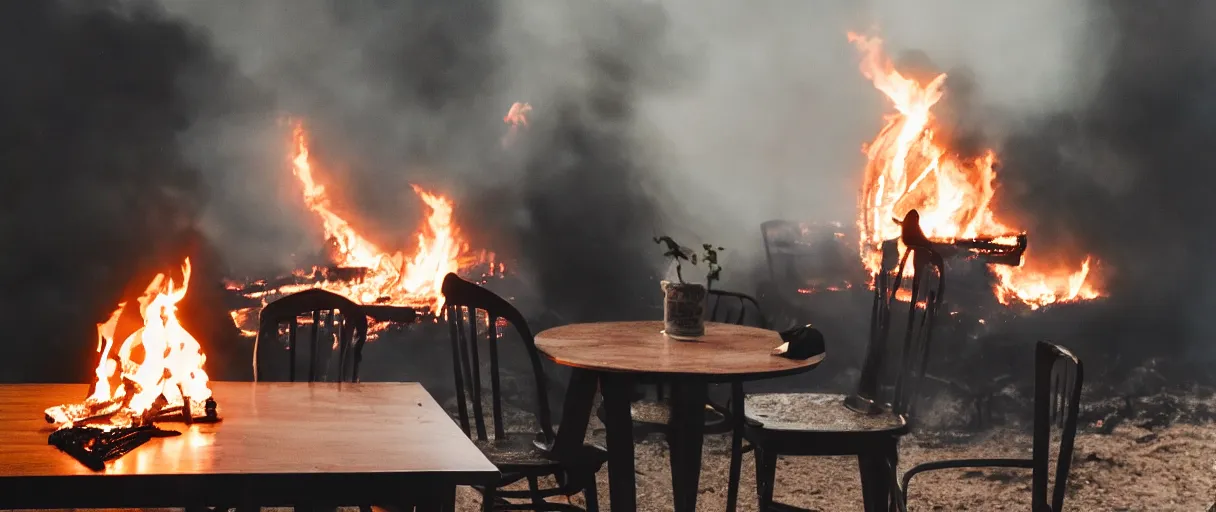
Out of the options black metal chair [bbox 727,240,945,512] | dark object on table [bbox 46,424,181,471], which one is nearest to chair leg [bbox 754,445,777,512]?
black metal chair [bbox 727,240,945,512]

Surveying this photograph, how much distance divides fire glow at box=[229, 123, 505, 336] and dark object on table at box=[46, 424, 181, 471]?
2.78 metres

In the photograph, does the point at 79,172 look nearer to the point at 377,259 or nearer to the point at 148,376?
the point at 377,259

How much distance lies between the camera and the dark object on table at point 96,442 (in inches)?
60.7

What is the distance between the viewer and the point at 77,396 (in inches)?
86.0

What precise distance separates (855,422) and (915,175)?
2.50m

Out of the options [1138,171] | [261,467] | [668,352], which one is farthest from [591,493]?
[1138,171]

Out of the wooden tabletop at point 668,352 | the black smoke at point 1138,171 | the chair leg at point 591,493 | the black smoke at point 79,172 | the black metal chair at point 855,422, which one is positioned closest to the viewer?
the wooden tabletop at point 668,352

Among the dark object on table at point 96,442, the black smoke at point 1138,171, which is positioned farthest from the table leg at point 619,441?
the black smoke at point 1138,171

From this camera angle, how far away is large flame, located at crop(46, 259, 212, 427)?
1.88 m

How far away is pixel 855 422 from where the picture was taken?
316 centimetres

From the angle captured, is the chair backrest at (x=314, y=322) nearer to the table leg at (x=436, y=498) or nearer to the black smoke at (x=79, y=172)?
the table leg at (x=436, y=498)

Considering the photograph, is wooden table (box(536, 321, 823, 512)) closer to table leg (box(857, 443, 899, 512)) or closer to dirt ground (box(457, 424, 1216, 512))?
table leg (box(857, 443, 899, 512))

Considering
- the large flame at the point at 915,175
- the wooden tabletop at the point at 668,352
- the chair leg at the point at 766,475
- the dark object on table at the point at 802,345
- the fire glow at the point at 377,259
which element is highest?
the large flame at the point at 915,175

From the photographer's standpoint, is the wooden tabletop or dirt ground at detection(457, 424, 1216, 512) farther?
dirt ground at detection(457, 424, 1216, 512)
